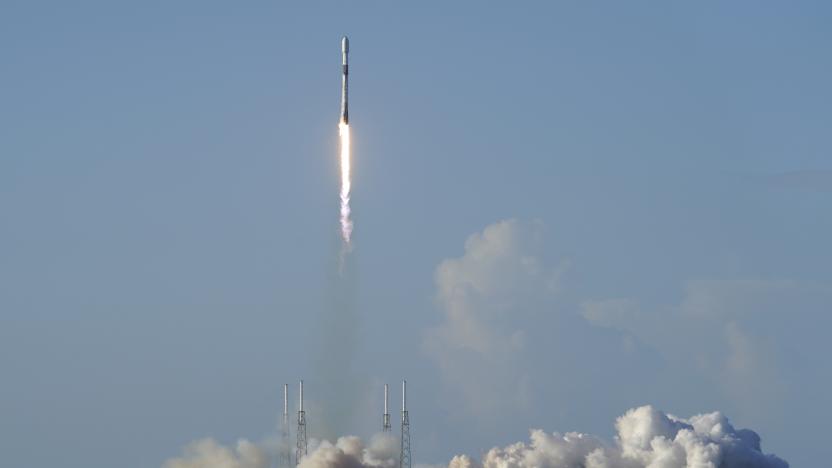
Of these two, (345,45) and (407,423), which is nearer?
(345,45)

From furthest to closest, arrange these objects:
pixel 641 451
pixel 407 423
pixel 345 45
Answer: pixel 641 451
pixel 407 423
pixel 345 45

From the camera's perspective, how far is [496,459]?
13725 centimetres

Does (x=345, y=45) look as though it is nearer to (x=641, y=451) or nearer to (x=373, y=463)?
(x=373, y=463)

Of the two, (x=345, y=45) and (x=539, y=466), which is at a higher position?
(x=345, y=45)

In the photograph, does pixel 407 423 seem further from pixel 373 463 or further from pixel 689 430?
pixel 689 430

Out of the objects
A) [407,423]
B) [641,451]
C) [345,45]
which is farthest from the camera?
[641,451]

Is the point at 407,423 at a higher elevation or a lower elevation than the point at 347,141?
lower

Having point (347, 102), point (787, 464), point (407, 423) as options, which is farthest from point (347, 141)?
point (787, 464)

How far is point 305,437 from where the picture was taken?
13088 centimetres

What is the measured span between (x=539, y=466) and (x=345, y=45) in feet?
146

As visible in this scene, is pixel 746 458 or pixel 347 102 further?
pixel 746 458

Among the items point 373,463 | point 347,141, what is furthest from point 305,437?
point 347,141

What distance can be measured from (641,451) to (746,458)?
9.74m

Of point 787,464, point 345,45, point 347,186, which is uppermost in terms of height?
point 345,45
